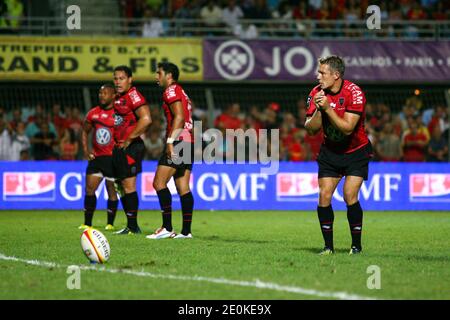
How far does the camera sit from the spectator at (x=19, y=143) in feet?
67.1

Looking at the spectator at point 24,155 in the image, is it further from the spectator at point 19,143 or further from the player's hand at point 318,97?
the player's hand at point 318,97

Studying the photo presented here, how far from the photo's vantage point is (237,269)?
29.7 feet

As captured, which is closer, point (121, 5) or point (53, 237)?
point (53, 237)

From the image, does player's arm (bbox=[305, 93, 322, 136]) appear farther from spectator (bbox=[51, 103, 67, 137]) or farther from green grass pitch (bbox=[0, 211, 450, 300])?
spectator (bbox=[51, 103, 67, 137])

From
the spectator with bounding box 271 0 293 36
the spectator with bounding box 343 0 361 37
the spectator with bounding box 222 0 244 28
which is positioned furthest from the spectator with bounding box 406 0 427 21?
the spectator with bounding box 222 0 244 28

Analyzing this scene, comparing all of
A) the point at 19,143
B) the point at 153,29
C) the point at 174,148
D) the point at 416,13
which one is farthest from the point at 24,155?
the point at 416,13

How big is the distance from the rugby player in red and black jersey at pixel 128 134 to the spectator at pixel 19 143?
719 cm

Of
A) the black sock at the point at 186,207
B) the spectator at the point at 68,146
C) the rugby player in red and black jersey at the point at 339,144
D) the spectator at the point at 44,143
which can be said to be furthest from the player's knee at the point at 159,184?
the spectator at the point at 44,143

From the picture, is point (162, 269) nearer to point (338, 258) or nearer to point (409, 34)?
point (338, 258)

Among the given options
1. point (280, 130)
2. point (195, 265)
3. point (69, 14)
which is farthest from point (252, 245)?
point (69, 14)

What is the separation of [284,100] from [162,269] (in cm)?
1422

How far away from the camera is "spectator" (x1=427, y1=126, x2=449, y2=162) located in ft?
70.0

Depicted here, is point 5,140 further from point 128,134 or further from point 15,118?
point 128,134

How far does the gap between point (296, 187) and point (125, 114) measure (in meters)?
7.71
